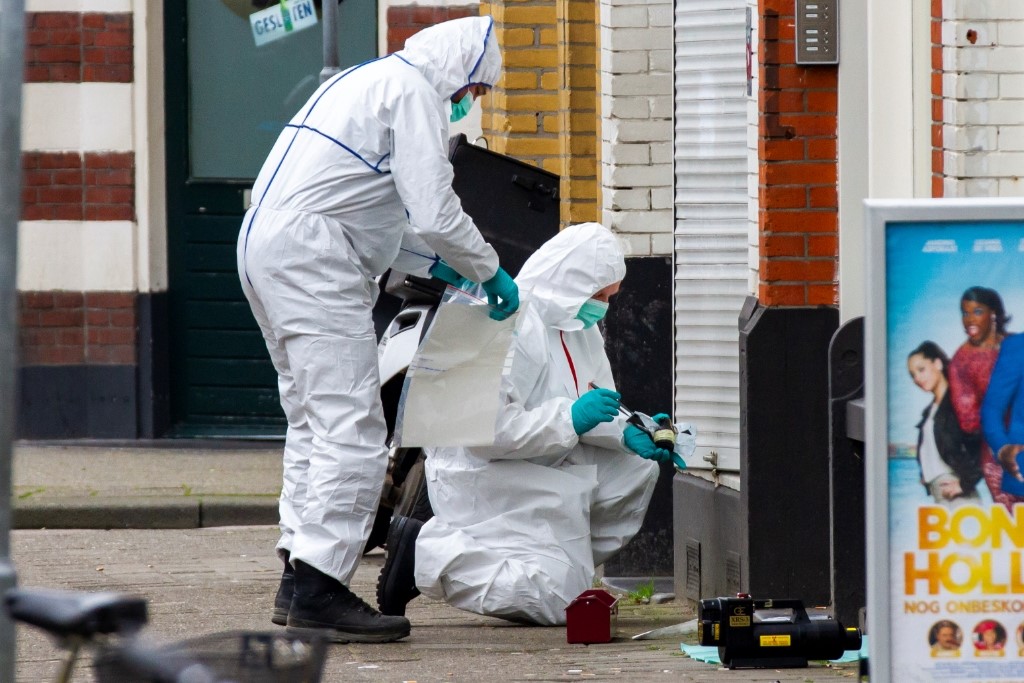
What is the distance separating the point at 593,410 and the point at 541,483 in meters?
0.34

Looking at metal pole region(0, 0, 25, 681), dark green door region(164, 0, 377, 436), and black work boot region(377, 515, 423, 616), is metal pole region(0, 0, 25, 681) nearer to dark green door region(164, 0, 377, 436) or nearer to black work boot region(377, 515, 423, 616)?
black work boot region(377, 515, 423, 616)

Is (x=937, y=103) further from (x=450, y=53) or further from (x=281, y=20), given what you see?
(x=281, y=20)

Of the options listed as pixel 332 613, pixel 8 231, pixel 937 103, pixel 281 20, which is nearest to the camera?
pixel 8 231

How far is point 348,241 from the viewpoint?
652cm

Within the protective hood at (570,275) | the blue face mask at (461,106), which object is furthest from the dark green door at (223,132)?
the protective hood at (570,275)

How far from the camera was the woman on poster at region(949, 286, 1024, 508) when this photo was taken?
4.09 meters

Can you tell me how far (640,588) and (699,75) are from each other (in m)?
2.01

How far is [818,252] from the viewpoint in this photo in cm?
672

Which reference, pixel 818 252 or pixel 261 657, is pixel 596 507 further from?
pixel 261 657

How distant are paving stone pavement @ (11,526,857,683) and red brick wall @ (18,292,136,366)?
2.35m

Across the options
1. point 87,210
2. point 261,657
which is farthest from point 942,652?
point 87,210

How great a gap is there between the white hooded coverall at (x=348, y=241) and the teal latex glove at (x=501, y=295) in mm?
62

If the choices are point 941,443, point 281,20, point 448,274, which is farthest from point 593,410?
point 281,20

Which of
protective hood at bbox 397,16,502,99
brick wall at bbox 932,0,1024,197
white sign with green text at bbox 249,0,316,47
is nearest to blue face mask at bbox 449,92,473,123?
protective hood at bbox 397,16,502,99
